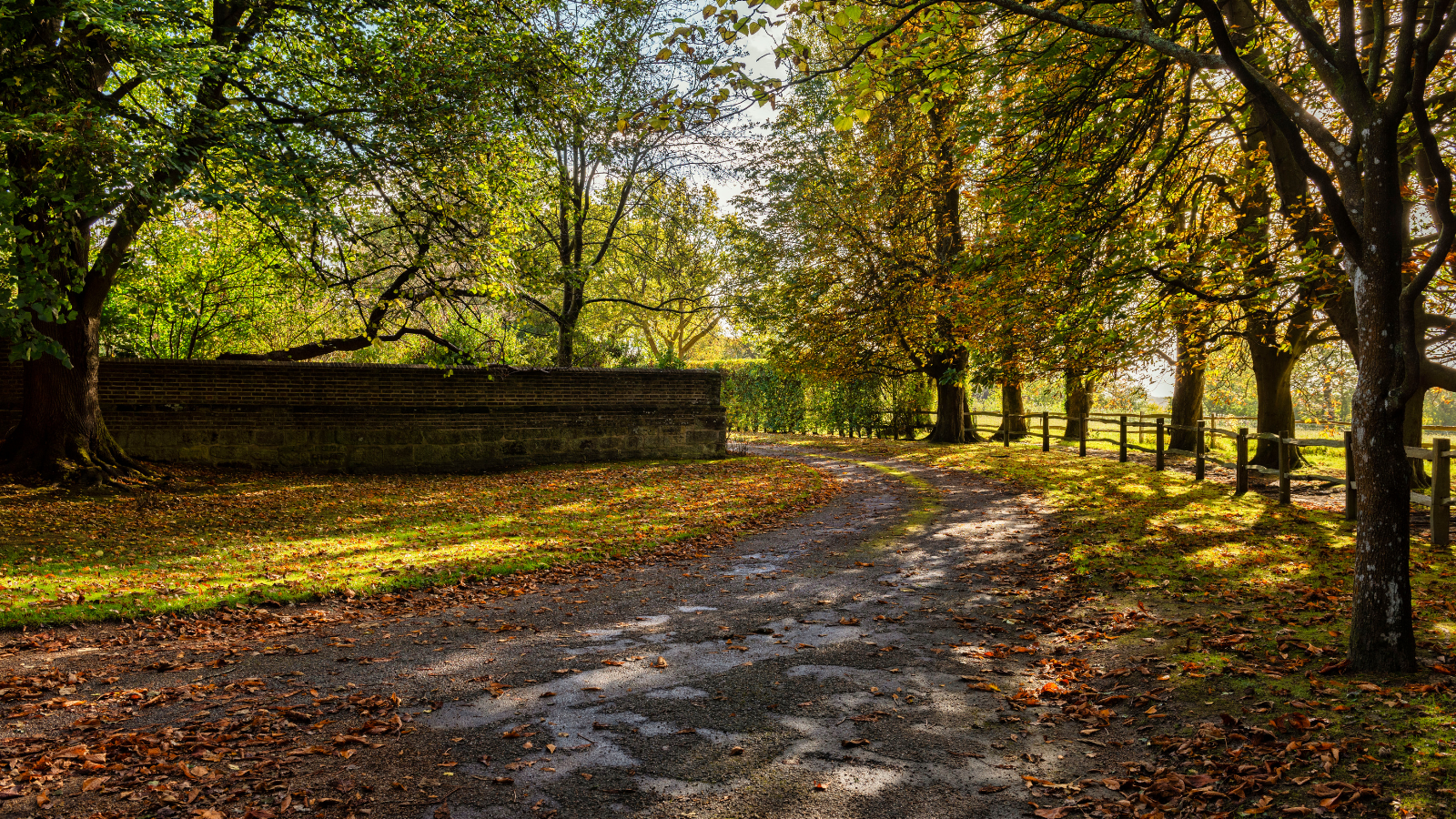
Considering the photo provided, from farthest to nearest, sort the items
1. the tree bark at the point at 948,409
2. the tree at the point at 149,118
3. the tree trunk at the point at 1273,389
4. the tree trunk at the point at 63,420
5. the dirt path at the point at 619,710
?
1. the tree bark at the point at 948,409
2. the tree trunk at the point at 1273,389
3. the tree trunk at the point at 63,420
4. the tree at the point at 149,118
5. the dirt path at the point at 619,710

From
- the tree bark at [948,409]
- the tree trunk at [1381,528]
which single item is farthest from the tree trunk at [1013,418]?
the tree trunk at [1381,528]

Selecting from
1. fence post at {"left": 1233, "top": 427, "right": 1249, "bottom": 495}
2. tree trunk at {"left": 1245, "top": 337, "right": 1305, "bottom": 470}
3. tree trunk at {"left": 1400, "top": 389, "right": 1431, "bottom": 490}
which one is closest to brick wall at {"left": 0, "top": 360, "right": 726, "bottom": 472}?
fence post at {"left": 1233, "top": 427, "right": 1249, "bottom": 495}

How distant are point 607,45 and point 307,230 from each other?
10707 millimetres

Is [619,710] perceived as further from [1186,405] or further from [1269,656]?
[1186,405]

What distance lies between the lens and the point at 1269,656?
16.4 feet

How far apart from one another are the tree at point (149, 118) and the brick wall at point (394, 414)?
1.62 metres

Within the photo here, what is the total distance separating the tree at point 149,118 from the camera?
758 cm

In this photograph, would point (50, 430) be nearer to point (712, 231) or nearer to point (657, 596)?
point (657, 596)

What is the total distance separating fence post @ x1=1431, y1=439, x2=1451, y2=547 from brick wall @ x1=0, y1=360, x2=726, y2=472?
46.0 feet

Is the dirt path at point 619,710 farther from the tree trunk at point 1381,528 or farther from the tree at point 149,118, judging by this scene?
the tree at point 149,118

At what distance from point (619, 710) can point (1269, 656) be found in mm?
4226

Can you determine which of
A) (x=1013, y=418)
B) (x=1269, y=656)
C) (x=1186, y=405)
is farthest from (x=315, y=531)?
(x=1013, y=418)

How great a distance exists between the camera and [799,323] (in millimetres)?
21938

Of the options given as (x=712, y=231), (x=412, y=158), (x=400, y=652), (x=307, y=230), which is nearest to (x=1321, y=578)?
(x=400, y=652)
